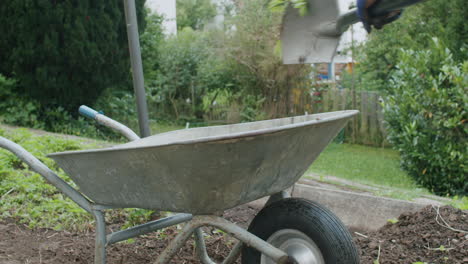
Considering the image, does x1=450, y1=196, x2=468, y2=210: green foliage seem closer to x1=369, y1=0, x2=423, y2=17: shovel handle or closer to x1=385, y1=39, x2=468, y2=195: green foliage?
x1=385, y1=39, x2=468, y2=195: green foliage

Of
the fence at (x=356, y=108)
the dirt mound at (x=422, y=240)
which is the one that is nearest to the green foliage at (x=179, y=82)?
the fence at (x=356, y=108)

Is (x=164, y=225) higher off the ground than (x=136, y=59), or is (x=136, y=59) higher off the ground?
(x=136, y=59)

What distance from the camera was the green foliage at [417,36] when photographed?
20.6 ft

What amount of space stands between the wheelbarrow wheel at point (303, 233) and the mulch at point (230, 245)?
2.44ft

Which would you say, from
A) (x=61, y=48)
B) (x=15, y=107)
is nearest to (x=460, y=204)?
(x=61, y=48)

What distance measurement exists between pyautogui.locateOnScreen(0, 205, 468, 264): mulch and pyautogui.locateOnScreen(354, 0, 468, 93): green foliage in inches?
136

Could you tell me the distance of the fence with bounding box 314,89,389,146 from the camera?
9.74 m

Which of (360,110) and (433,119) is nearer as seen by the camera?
(433,119)

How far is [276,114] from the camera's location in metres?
10.1

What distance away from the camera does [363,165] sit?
773 cm

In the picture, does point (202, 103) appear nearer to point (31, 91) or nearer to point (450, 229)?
point (31, 91)

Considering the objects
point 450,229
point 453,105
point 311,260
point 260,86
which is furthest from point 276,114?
point 311,260

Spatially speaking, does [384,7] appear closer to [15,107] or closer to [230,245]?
[230,245]

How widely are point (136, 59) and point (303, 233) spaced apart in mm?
1694
